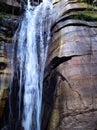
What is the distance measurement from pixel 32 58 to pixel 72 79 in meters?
3.41

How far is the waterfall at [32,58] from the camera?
11463 mm

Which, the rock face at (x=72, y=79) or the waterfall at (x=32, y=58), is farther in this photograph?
the waterfall at (x=32, y=58)

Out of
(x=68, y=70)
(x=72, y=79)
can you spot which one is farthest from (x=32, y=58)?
(x=72, y=79)

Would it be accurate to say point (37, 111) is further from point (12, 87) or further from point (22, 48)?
point (22, 48)

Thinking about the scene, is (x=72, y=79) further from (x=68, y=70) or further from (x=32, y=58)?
(x=32, y=58)

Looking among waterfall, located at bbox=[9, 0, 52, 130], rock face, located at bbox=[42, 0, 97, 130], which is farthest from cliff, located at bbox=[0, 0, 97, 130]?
waterfall, located at bbox=[9, 0, 52, 130]

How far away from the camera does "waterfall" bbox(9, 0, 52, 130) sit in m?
11.5

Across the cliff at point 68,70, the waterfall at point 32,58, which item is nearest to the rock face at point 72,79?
the cliff at point 68,70

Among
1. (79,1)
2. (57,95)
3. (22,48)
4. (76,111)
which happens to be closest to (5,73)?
(22,48)

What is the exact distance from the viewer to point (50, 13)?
49.7 ft

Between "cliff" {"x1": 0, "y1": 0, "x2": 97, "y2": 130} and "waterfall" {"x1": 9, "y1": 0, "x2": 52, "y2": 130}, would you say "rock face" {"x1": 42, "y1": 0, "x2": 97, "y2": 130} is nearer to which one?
"cliff" {"x1": 0, "y1": 0, "x2": 97, "y2": 130}

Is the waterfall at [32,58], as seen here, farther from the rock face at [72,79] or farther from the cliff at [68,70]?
the rock face at [72,79]

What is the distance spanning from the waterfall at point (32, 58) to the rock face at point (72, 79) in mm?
735

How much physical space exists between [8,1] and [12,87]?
578 cm
